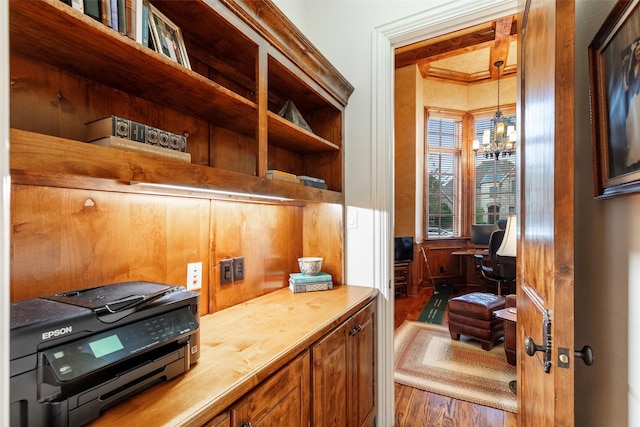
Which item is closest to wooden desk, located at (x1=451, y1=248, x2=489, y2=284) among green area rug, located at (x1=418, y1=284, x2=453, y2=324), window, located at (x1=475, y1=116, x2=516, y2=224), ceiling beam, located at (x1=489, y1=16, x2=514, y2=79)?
green area rug, located at (x1=418, y1=284, x2=453, y2=324)

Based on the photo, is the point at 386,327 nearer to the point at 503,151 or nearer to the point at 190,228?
the point at 190,228

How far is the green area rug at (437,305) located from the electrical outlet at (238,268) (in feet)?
9.58

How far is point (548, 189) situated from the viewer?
0.84 metres

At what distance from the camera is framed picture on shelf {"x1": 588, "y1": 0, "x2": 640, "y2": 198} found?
0.73 m

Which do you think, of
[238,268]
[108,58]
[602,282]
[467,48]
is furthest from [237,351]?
[467,48]

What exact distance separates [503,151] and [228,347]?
489cm

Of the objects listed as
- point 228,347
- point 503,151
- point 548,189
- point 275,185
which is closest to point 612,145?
point 548,189

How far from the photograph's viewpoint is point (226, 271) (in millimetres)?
1513

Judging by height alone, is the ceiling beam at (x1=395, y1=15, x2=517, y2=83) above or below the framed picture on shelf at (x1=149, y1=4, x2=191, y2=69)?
above

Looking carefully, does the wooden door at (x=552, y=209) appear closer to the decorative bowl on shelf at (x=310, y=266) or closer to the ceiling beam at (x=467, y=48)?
the decorative bowl on shelf at (x=310, y=266)

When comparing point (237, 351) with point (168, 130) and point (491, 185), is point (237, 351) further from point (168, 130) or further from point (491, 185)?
point (491, 185)

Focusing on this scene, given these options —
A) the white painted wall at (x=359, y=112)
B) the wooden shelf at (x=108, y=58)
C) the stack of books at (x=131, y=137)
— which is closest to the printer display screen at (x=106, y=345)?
the stack of books at (x=131, y=137)

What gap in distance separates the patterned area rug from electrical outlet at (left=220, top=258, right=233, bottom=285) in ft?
5.69

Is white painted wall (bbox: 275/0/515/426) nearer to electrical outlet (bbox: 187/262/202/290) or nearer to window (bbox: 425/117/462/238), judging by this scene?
electrical outlet (bbox: 187/262/202/290)
